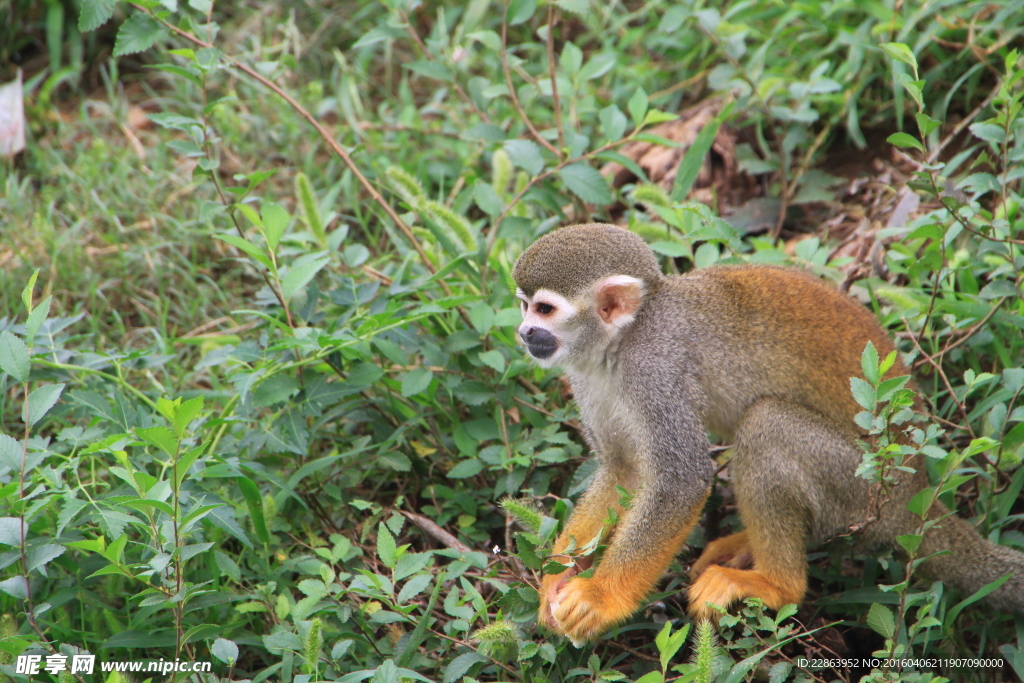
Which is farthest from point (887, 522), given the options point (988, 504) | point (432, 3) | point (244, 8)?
point (244, 8)

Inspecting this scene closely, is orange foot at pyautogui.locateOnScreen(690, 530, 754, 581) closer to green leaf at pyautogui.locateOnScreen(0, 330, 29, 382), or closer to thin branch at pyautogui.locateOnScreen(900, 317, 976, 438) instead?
thin branch at pyautogui.locateOnScreen(900, 317, 976, 438)

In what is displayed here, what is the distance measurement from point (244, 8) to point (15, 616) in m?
4.98

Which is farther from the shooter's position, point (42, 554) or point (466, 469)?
point (466, 469)

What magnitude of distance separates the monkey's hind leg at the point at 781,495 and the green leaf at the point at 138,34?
9.35ft

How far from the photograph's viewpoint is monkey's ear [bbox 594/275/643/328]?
126 inches

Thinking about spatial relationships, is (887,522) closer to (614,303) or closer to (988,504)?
(988,504)

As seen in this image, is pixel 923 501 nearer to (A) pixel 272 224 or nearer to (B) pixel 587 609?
(B) pixel 587 609

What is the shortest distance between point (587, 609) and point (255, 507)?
4.66 ft

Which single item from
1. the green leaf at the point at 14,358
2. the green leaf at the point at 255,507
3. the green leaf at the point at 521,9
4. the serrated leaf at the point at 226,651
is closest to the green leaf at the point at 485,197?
the green leaf at the point at 521,9

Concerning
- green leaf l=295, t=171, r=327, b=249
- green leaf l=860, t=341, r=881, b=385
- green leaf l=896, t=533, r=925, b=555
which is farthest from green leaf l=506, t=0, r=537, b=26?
green leaf l=896, t=533, r=925, b=555

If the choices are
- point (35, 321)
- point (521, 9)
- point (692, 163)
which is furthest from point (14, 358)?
point (692, 163)

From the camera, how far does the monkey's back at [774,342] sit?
10.4 feet

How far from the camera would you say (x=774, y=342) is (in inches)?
127

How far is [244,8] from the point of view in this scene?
6594 millimetres
